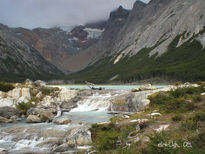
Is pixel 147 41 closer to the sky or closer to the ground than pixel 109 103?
closer to the sky

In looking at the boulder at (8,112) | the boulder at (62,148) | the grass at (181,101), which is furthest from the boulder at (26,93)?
the boulder at (62,148)

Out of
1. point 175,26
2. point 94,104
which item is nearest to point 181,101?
point 94,104

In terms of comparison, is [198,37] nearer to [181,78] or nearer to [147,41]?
[181,78]

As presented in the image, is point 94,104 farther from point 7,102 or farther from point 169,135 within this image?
point 169,135

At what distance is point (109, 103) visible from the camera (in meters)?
41.0

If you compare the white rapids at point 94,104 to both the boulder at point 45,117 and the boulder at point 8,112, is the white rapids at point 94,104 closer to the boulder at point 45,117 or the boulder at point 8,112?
the boulder at point 45,117

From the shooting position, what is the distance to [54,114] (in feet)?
124

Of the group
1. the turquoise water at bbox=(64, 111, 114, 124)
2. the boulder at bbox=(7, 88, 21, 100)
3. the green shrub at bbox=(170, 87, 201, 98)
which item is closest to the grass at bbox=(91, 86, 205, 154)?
the green shrub at bbox=(170, 87, 201, 98)

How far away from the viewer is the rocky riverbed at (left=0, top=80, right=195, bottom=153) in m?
17.9

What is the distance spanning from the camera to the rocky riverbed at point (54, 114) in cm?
1792

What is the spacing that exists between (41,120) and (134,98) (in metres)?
16.4

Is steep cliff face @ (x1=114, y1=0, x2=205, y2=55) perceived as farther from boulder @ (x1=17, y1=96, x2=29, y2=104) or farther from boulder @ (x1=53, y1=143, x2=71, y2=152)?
boulder @ (x1=53, y1=143, x2=71, y2=152)

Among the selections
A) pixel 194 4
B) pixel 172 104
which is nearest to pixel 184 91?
pixel 172 104

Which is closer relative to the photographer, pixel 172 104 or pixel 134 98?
pixel 172 104
